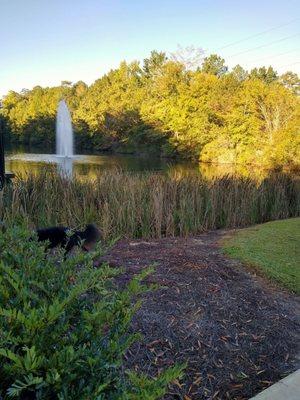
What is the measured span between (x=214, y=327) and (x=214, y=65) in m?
54.4

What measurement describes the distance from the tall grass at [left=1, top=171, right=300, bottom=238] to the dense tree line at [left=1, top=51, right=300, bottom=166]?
18543 millimetres

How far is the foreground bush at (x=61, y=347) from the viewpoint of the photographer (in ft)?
3.22

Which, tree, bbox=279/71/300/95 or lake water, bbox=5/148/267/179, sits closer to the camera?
lake water, bbox=5/148/267/179

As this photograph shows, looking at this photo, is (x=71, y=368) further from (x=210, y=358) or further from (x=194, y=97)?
(x=194, y=97)

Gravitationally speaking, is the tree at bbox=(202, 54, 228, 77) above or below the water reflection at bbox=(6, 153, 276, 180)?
above

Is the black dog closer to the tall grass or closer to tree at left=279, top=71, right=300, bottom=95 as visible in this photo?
the tall grass

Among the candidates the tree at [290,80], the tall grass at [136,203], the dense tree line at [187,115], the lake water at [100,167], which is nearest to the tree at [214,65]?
the dense tree line at [187,115]

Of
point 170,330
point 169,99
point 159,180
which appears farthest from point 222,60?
point 170,330

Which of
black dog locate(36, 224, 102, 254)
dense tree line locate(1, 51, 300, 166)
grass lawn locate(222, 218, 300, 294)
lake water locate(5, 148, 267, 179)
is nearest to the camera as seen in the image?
black dog locate(36, 224, 102, 254)

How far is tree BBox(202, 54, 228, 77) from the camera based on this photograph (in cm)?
5156

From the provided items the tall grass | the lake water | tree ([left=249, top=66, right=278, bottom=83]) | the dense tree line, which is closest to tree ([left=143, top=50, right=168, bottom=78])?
the dense tree line

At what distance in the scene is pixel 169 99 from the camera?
3769 centimetres

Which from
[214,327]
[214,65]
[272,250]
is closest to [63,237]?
[214,327]

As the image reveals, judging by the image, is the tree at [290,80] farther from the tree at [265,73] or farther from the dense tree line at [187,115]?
the tree at [265,73]
